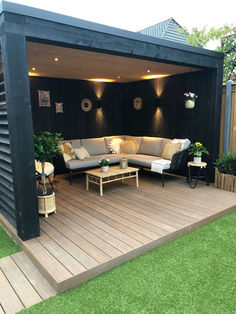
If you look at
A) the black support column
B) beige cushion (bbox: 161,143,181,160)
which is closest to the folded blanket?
beige cushion (bbox: 161,143,181,160)

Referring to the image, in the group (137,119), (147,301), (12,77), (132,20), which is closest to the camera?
(147,301)

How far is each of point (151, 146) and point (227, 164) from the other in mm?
2078

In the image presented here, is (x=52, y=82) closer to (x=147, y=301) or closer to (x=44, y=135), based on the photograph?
(x=44, y=135)

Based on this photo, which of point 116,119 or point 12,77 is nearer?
point 12,77

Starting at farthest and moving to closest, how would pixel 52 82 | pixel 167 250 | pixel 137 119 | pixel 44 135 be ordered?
pixel 137 119 → pixel 52 82 → pixel 44 135 → pixel 167 250

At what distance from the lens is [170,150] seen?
536 cm

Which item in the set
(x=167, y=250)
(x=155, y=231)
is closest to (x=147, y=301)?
(x=167, y=250)

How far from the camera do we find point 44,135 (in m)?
3.44

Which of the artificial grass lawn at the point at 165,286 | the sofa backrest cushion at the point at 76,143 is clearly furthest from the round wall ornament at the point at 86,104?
the artificial grass lawn at the point at 165,286

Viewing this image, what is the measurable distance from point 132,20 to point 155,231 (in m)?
12.3

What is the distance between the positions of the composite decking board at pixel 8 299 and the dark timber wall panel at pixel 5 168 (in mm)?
957

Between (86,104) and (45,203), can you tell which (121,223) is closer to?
(45,203)

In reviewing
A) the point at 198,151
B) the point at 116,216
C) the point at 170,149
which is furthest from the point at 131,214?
the point at 170,149

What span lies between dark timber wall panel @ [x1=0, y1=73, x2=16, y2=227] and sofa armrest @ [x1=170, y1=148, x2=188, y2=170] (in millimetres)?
3086
